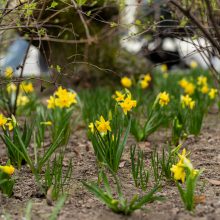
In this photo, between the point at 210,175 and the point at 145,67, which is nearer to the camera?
the point at 210,175

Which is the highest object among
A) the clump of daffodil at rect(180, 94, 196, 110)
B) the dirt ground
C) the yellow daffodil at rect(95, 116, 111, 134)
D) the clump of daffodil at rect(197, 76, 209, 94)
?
the clump of daffodil at rect(197, 76, 209, 94)

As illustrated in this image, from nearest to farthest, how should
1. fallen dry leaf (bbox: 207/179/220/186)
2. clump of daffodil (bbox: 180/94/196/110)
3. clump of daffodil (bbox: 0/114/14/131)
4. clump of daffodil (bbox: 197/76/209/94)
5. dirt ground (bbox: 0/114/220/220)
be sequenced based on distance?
dirt ground (bbox: 0/114/220/220) → fallen dry leaf (bbox: 207/179/220/186) → clump of daffodil (bbox: 0/114/14/131) → clump of daffodil (bbox: 180/94/196/110) → clump of daffodil (bbox: 197/76/209/94)

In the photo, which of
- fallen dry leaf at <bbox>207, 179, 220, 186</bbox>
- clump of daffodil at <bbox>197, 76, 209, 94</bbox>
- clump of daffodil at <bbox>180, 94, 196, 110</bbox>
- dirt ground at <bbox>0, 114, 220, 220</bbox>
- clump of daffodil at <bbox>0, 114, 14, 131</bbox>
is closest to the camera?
dirt ground at <bbox>0, 114, 220, 220</bbox>

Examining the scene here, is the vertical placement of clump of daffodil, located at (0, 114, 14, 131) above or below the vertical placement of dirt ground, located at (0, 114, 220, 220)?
above

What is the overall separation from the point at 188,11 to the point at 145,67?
15.5ft

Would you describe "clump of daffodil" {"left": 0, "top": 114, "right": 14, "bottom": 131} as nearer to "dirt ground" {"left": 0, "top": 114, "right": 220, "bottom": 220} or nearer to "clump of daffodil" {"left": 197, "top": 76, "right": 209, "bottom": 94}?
"dirt ground" {"left": 0, "top": 114, "right": 220, "bottom": 220}

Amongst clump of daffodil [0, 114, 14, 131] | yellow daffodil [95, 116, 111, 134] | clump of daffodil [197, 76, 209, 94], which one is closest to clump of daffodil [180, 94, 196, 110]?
clump of daffodil [197, 76, 209, 94]

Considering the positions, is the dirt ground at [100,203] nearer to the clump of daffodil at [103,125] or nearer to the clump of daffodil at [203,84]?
the clump of daffodil at [103,125]

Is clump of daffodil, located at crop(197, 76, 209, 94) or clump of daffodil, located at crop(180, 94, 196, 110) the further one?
clump of daffodil, located at crop(197, 76, 209, 94)

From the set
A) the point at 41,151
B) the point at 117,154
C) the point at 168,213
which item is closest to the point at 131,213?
the point at 168,213

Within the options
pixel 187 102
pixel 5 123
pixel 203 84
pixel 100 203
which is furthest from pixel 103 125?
pixel 203 84

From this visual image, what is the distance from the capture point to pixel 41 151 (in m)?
3.80

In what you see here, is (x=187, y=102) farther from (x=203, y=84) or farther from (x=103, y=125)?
(x=103, y=125)

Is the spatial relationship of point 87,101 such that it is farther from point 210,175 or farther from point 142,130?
point 210,175
